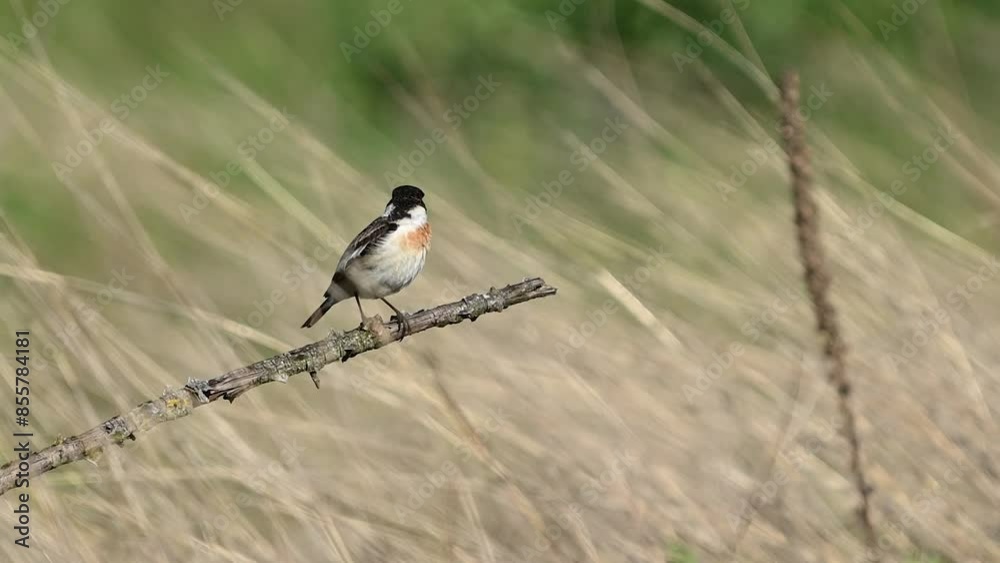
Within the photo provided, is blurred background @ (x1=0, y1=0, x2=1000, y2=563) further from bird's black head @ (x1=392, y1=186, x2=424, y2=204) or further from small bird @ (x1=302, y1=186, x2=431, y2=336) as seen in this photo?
bird's black head @ (x1=392, y1=186, x2=424, y2=204)

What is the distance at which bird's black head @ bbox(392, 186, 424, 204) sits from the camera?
4.40m

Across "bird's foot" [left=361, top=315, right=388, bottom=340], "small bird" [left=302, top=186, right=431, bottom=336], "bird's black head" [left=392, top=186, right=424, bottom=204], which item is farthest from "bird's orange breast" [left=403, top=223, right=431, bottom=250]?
"bird's foot" [left=361, top=315, right=388, bottom=340]

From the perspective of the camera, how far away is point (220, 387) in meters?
2.79

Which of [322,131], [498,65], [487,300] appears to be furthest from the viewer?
[498,65]

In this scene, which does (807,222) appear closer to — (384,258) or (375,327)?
(375,327)

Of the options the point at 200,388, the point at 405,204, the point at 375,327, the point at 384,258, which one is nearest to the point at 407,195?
the point at 405,204

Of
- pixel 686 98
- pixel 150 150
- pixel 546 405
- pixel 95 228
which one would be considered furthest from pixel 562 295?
pixel 95 228

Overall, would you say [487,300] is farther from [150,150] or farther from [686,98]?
[686,98]

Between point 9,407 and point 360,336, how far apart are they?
1.87 m

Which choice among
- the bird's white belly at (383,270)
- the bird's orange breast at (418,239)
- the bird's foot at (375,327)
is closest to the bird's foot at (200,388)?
the bird's foot at (375,327)

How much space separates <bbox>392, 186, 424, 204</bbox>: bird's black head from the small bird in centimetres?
4

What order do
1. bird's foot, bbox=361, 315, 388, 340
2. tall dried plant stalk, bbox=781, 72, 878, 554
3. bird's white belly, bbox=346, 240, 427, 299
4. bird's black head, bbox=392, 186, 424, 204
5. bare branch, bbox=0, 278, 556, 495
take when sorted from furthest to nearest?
bird's black head, bbox=392, 186, 424, 204
bird's white belly, bbox=346, 240, 427, 299
bird's foot, bbox=361, 315, 388, 340
tall dried plant stalk, bbox=781, 72, 878, 554
bare branch, bbox=0, 278, 556, 495

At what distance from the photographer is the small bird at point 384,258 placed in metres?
Answer: 4.12

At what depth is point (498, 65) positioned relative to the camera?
1174cm
